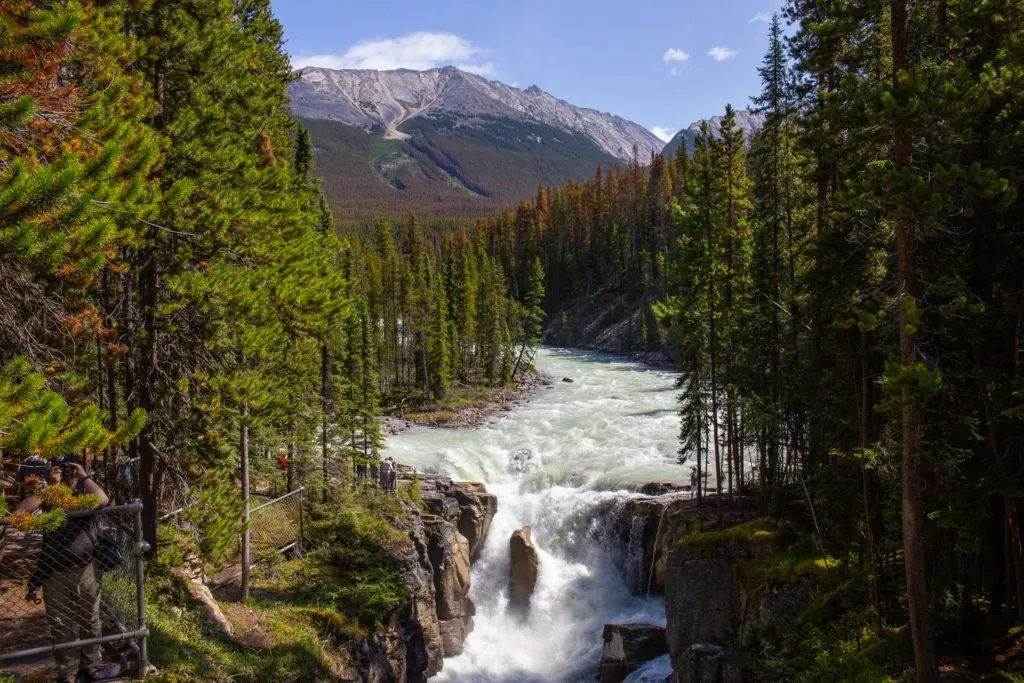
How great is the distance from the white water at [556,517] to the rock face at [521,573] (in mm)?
361

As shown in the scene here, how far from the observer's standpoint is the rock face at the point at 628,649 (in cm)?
2075

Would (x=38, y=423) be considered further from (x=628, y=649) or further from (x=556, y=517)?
(x=556, y=517)

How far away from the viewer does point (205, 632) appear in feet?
37.9

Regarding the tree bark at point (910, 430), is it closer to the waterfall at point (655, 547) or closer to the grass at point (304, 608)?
the grass at point (304, 608)

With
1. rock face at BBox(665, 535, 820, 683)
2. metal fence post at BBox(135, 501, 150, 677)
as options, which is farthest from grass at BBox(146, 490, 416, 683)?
rock face at BBox(665, 535, 820, 683)

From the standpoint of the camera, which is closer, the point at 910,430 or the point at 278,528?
the point at 910,430

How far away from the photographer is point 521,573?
27156 millimetres

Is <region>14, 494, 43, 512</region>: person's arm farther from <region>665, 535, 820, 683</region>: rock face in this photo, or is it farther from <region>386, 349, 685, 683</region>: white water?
<region>386, 349, 685, 683</region>: white water

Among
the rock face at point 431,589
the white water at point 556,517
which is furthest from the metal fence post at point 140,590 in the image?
the white water at point 556,517

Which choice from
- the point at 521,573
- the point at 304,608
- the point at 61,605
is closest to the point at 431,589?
the point at 521,573

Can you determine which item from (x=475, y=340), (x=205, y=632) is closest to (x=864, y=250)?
(x=205, y=632)

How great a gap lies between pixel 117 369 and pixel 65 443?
8.87 meters

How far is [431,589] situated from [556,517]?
8.21 m

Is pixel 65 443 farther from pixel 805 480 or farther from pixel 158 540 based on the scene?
pixel 805 480
